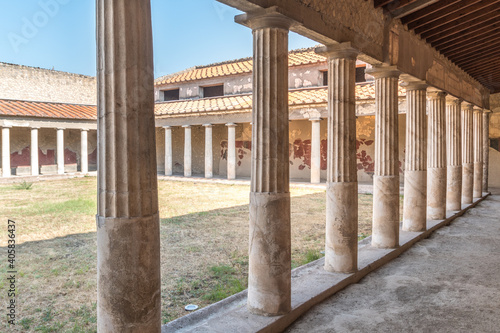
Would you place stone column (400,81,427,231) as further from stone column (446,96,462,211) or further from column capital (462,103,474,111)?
column capital (462,103,474,111)

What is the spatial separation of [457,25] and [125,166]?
5.50 m

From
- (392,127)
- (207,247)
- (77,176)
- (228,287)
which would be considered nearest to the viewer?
(228,287)

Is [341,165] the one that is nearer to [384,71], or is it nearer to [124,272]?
[384,71]

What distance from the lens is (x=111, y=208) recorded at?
2145mm

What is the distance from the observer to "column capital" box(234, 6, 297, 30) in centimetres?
299

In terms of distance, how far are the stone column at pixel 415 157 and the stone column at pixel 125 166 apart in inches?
203

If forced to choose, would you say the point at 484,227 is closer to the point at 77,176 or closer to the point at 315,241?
the point at 315,241

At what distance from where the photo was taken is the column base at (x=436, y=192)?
23.9ft

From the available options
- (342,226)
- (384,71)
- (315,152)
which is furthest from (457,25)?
(315,152)

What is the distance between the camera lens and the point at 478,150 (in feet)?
35.8

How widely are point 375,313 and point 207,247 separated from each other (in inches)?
123

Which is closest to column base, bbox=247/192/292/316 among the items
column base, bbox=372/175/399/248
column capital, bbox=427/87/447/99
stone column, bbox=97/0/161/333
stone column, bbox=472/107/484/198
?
stone column, bbox=97/0/161/333

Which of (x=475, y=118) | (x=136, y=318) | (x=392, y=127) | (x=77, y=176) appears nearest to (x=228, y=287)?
(x=136, y=318)

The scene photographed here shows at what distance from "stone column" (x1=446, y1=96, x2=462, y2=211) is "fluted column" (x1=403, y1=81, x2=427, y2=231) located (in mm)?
2417
